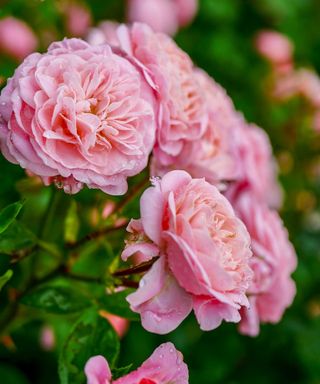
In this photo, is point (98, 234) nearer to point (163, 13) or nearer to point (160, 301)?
point (160, 301)

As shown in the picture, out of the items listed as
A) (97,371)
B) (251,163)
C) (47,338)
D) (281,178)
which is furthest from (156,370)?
(281,178)

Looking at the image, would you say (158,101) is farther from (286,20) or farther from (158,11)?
(286,20)

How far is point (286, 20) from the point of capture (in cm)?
232

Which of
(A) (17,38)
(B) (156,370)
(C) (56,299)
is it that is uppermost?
(B) (156,370)

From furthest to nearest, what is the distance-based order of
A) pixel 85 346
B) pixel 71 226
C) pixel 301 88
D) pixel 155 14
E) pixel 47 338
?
pixel 155 14, pixel 301 88, pixel 47 338, pixel 71 226, pixel 85 346

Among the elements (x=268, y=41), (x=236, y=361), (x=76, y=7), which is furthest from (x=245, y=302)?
(x=268, y=41)

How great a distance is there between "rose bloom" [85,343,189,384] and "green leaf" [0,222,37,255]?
21 cm

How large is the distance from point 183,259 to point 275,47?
1541 millimetres

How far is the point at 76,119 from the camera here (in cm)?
79

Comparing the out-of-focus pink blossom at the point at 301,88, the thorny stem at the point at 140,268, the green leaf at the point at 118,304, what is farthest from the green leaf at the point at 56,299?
the out-of-focus pink blossom at the point at 301,88

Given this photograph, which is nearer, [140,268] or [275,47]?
[140,268]

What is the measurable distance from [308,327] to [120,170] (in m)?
0.82

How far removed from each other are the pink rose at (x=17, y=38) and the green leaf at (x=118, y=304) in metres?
0.93

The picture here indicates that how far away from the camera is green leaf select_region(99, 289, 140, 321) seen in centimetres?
89
